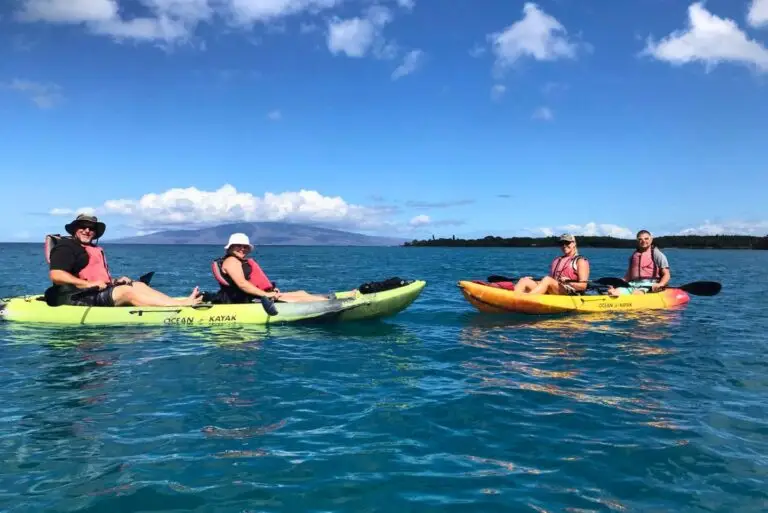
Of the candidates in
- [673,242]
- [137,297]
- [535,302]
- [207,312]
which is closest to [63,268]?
[137,297]

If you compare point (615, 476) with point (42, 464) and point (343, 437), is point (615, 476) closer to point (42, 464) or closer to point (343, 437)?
point (343, 437)

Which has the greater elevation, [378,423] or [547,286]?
[547,286]

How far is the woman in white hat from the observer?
1276 centimetres

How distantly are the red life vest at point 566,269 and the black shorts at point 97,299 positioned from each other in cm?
1151

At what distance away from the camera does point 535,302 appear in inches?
584

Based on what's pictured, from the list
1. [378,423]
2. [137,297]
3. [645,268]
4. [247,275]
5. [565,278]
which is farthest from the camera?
[645,268]

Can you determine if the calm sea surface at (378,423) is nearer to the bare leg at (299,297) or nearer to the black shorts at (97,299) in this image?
the black shorts at (97,299)

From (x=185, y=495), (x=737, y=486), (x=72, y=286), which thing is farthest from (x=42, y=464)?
(x=72, y=286)

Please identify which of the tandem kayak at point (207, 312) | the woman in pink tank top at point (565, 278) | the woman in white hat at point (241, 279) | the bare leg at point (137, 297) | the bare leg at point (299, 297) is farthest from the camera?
the woman in pink tank top at point (565, 278)

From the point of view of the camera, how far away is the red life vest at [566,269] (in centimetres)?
1589

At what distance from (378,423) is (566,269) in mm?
10944

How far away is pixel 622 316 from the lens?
15094 mm

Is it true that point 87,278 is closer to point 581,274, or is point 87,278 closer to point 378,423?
point 378,423

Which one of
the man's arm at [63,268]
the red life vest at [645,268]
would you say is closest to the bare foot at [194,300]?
the man's arm at [63,268]
